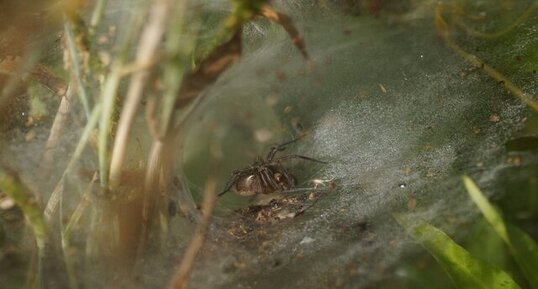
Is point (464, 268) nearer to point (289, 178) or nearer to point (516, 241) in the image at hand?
point (516, 241)

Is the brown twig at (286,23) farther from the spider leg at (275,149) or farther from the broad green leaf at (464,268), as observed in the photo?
the broad green leaf at (464,268)

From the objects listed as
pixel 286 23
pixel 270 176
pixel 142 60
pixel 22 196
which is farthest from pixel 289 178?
pixel 22 196

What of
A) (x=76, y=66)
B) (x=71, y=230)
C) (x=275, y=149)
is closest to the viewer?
(x=76, y=66)

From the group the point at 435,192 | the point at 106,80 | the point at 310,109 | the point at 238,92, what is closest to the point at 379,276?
the point at 435,192

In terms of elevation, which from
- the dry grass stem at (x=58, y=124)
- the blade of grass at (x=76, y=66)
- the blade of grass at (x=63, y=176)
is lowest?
the blade of grass at (x=63, y=176)

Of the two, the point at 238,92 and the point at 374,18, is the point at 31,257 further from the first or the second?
the point at 374,18

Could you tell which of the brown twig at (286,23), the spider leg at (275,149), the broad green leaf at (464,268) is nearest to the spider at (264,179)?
the spider leg at (275,149)
